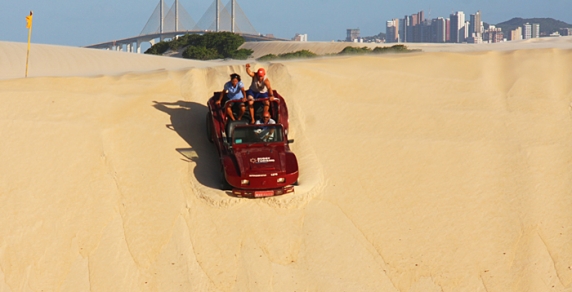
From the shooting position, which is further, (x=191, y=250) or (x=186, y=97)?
(x=186, y=97)

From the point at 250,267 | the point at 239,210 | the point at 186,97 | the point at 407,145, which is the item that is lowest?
the point at 250,267

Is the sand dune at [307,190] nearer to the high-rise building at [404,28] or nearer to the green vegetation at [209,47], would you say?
the green vegetation at [209,47]

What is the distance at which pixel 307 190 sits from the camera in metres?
11.6

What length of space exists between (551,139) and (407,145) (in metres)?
2.94

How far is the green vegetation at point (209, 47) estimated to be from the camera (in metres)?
58.8

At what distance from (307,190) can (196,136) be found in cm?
270

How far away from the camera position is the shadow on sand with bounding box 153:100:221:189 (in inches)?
470

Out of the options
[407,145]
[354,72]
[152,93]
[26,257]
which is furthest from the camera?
[354,72]

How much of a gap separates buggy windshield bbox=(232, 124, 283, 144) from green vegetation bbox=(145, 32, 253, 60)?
46.3 metres

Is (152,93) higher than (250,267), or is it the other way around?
(152,93)

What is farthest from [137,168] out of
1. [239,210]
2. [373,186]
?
[373,186]

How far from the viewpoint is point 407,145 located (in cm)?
1312

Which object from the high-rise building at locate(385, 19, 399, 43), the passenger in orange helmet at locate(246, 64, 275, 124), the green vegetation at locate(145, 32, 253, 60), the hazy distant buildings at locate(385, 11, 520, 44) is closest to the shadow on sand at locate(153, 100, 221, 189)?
the passenger in orange helmet at locate(246, 64, 275, 124)

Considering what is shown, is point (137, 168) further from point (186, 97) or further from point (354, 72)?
point (354, 72)
